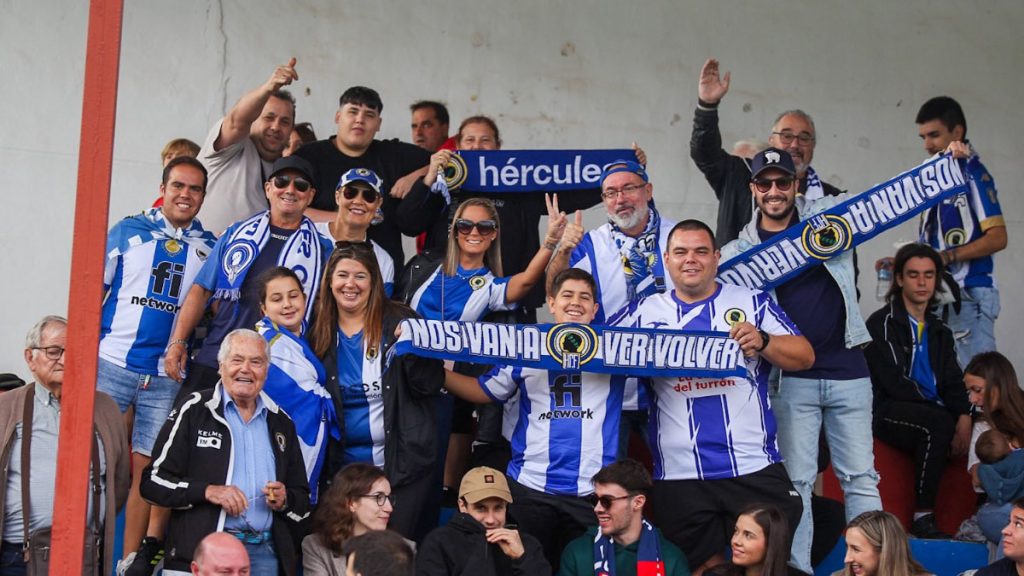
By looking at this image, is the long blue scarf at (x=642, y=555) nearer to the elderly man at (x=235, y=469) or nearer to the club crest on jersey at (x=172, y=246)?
the elderly man at (x=235, y=469)

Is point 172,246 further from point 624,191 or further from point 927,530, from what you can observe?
point 927,530

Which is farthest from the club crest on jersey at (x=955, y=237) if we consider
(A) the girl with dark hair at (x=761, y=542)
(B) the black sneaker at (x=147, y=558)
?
(B) the black sneaker at (x=147, y=558)

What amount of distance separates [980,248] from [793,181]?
6.10 feet

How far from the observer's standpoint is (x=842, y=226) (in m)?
6.97

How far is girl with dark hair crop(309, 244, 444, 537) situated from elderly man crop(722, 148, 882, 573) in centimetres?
166

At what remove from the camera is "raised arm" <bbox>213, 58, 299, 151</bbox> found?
22.7ft

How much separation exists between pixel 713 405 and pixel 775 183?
1.21 meters

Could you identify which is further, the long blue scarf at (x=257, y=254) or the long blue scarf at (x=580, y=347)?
the long blue scarf at (x=257, y=254)

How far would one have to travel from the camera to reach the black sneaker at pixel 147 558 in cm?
596

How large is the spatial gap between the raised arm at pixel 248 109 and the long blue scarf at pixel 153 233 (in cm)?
54

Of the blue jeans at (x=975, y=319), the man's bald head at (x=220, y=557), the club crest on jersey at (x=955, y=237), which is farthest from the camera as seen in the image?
the club crest on jersey at (x=955, y=237)

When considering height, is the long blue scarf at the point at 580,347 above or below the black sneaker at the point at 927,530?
above

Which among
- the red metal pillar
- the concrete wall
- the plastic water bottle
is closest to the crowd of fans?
the plastic water bottle

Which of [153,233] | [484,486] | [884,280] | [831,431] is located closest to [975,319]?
[884,280]
